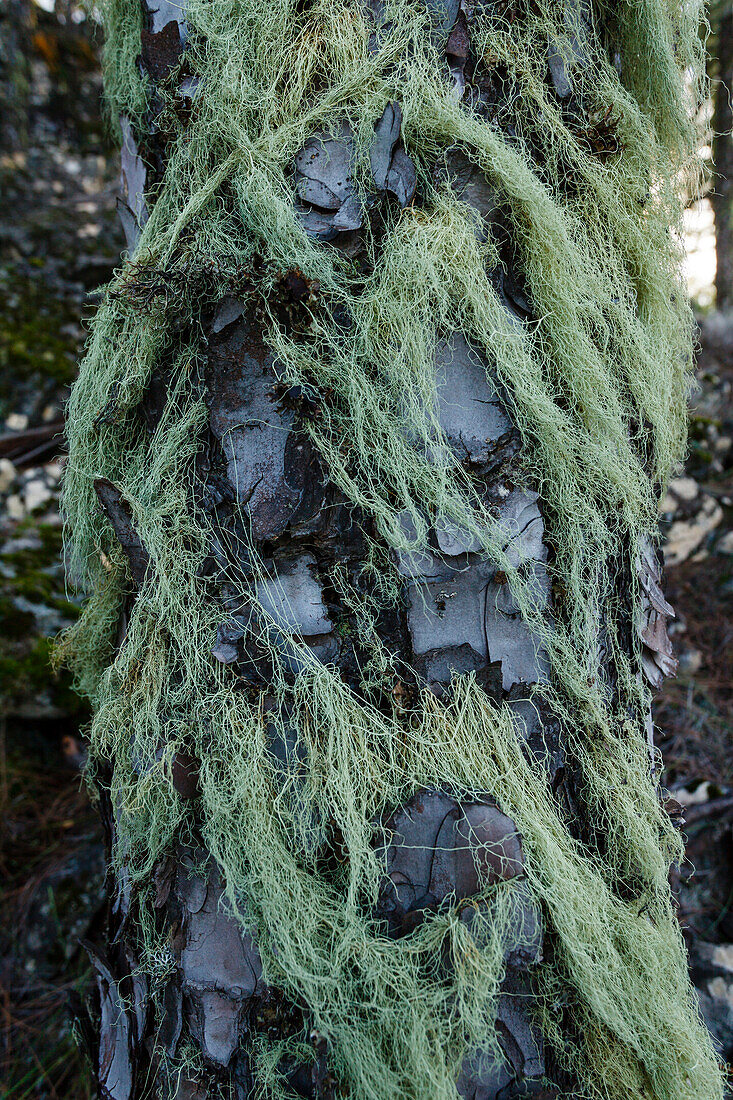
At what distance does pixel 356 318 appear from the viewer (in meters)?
0.86

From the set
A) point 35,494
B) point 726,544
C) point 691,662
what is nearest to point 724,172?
point 726,544

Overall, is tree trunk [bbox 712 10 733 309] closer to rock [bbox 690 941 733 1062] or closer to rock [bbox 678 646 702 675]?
rock [bbox 678 646 702 675]

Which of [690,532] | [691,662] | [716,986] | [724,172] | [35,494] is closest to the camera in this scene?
[716,986]

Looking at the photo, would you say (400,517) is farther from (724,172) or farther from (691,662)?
(724,172)

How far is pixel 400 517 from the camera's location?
2.81ft

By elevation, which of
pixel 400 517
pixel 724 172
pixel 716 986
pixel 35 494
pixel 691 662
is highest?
pixel 724 172

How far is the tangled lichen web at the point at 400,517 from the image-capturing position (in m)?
0.81

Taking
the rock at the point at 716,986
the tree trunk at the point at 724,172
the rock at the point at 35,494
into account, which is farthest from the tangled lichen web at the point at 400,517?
the tree trunk at the point at 724,172

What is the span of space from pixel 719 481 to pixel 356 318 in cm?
279

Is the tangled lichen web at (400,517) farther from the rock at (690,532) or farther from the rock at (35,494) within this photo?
the rock at (690,532)

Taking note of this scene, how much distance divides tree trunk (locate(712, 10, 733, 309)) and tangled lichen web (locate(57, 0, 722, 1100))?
3022 millimetres

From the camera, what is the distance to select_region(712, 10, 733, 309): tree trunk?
3.61 metres

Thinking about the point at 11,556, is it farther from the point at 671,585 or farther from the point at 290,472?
the point at 671,585

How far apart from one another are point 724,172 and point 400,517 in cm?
459
